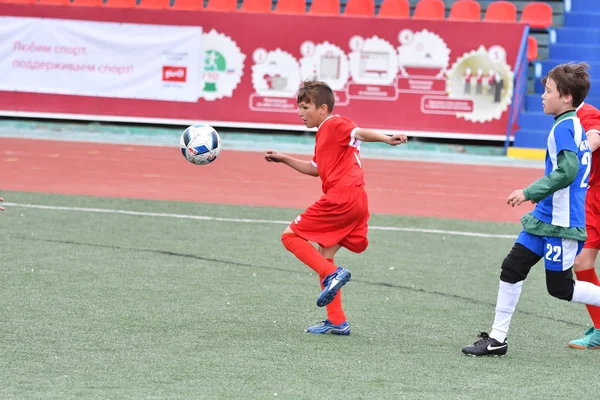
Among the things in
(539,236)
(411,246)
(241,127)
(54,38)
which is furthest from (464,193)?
(54,38)

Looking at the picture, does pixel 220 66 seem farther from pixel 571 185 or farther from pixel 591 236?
pixel 571 185

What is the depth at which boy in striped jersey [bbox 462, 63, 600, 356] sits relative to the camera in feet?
18.2

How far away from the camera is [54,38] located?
21.0 meters

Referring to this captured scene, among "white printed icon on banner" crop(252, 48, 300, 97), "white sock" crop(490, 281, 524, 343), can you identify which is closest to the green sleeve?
"white sock" crop(490, 281, 524, 343)

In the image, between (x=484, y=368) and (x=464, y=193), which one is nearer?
(x=484, y=368)

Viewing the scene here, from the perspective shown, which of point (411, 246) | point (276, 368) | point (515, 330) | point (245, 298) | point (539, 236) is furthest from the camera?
point (411, 246)

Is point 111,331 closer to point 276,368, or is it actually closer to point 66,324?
point 66,324

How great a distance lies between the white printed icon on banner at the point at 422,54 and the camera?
19625mm

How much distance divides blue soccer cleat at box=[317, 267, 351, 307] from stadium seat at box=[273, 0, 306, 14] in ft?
51.5

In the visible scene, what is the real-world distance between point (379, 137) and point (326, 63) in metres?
14.4

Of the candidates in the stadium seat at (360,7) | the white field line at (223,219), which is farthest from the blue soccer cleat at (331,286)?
the stadium seat at (360,7)

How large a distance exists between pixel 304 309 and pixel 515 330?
60.2 inches

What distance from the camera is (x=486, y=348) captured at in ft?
19.0

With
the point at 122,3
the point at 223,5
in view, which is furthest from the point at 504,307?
the point at 122,3
